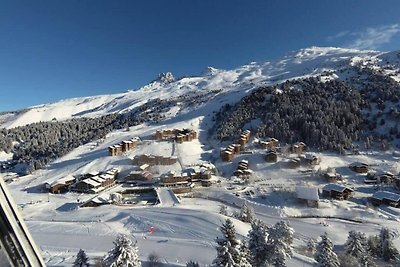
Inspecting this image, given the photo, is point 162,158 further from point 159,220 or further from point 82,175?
point 159,220

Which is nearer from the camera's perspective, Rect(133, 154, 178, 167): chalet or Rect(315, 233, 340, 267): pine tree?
Rect(315, 233, 340, 267): pine tree

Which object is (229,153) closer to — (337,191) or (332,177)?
(332,177)

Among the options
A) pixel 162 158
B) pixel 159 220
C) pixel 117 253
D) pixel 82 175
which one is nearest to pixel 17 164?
pixel 82 175

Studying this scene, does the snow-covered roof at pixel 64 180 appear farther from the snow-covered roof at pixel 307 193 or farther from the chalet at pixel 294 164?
the chalet at pixel 294 164

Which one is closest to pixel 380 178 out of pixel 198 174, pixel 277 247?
pixel 198 174

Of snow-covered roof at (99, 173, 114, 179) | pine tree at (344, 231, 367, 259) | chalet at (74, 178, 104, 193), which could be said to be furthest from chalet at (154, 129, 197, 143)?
pine tree at (344, 231, 367, 259)

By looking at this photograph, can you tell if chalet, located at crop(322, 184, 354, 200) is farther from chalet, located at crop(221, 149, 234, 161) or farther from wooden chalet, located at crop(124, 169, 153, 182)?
wooden chalet, located at crop(124, 169, 153, 182)
